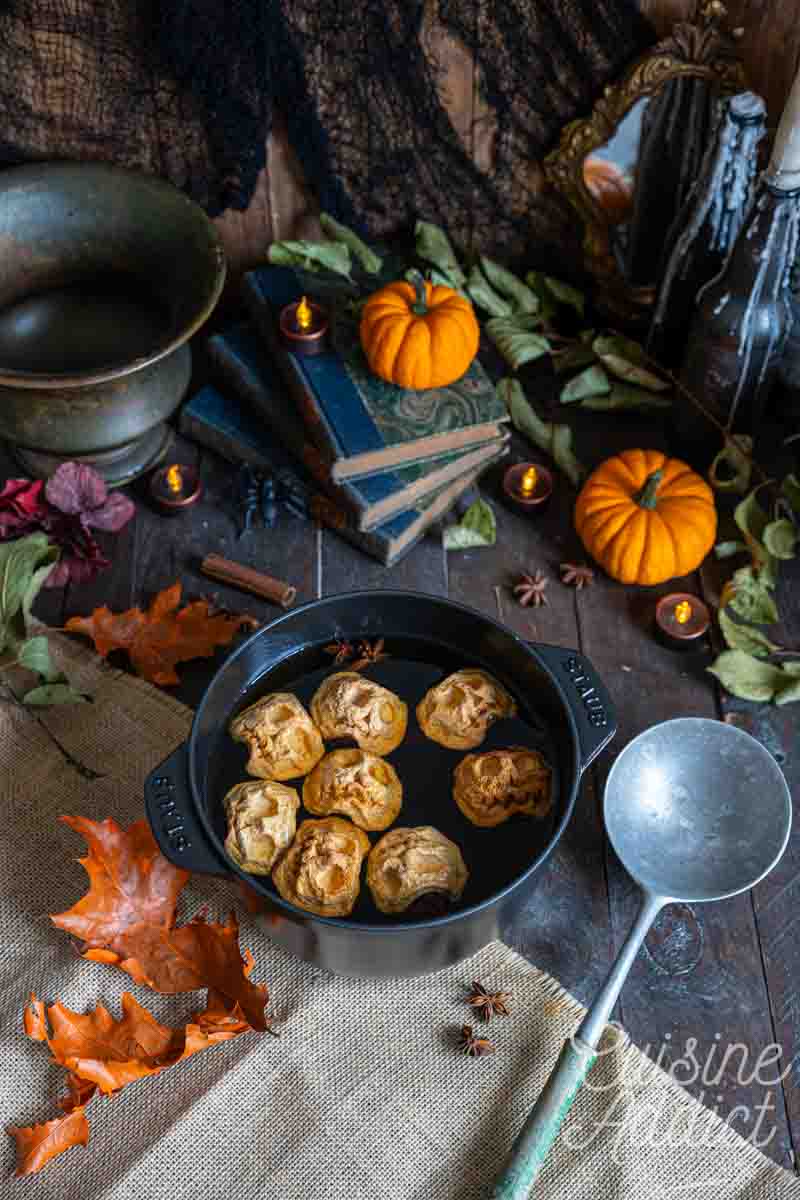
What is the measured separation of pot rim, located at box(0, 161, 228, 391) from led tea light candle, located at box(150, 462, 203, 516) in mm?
158

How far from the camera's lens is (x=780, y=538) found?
1445 mm

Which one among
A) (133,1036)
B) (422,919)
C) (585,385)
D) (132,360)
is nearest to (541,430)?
(585,385)

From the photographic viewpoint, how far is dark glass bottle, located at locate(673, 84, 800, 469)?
131cm

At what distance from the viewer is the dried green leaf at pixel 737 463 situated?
1.50 m

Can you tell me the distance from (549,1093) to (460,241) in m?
1.13

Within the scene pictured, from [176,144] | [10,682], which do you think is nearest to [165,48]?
[176,144]

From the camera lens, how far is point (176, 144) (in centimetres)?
154

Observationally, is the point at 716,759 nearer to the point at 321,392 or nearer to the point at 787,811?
the point at 787,811

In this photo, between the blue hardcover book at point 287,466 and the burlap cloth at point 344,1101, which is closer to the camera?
the burlap cloth at point 344,1101

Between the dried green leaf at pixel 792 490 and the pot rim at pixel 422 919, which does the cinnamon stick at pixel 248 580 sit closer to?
the pot rim at pixel 422 919

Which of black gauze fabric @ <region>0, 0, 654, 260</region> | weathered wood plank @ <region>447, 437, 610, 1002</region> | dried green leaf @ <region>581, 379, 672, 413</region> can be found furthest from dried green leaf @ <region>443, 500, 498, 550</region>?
black gauze fabric @ <region>0, 0, 654, 260</region>

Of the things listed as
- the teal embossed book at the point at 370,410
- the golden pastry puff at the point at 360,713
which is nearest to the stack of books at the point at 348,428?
the teal embossed book at the point at 370,410

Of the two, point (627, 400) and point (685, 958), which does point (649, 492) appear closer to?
point (627, 400)

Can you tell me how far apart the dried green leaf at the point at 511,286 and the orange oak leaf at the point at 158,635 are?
2.09ft
